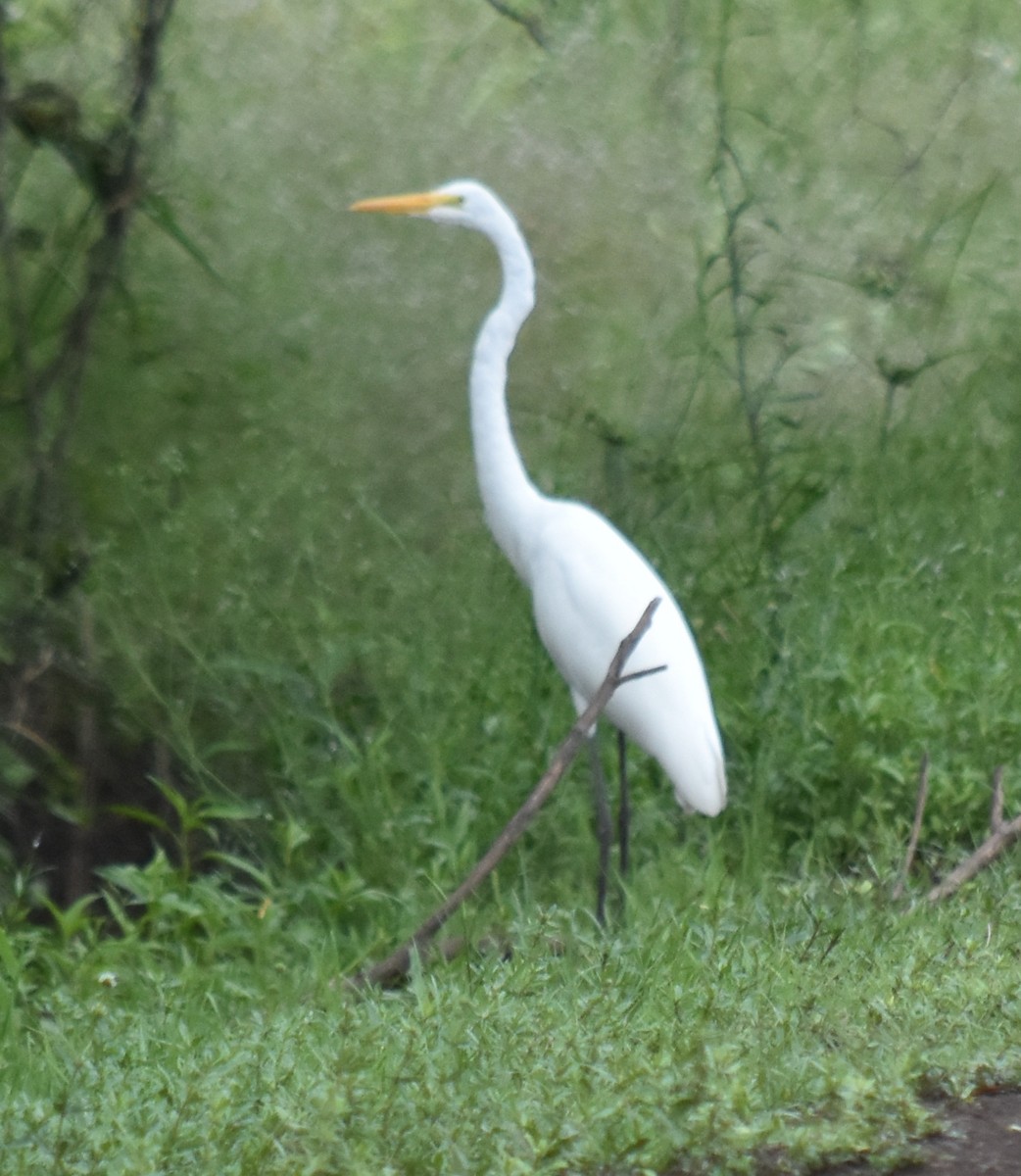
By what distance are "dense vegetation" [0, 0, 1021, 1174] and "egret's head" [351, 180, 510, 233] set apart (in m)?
0.48

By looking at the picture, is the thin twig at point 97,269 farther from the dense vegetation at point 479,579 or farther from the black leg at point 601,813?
the black leg at point 601,813

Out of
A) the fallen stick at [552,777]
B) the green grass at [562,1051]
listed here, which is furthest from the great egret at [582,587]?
the fallen stick at [552,777]

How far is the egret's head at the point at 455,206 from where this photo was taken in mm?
3902

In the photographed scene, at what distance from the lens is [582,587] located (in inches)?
145

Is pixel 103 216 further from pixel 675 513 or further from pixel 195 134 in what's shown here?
pixel 675 513

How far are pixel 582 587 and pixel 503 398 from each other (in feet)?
1.46

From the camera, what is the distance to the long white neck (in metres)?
3.82

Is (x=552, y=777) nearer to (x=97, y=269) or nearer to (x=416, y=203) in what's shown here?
(x=416, y=203)

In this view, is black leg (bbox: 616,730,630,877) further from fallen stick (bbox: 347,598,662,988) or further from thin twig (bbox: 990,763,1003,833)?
fallen stick (bbox: 347,598,662,988)

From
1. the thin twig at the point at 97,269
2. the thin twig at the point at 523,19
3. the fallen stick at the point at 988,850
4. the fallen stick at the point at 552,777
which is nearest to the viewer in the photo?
the fallen stick at the point at 552,777

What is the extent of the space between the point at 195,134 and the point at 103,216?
34.3 inches

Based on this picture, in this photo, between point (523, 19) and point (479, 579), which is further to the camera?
point (479, 579)

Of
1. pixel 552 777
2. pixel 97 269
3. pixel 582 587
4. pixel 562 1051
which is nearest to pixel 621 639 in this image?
pixel 582 587

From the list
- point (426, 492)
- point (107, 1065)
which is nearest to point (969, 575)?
point (426, 492)
